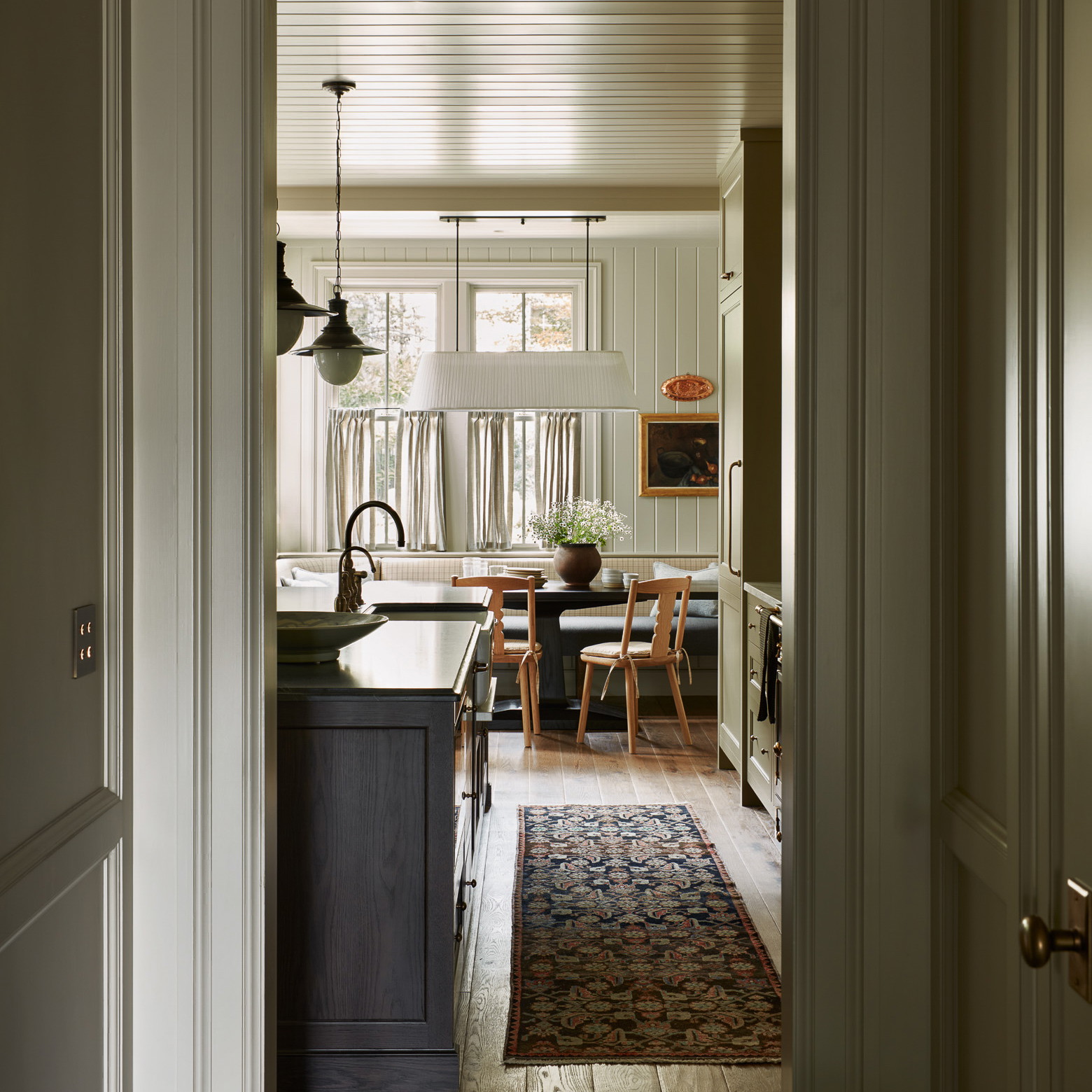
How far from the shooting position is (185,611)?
156cm

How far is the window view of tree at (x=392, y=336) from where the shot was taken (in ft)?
25.2

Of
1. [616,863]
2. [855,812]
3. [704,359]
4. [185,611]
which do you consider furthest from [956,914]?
[704,359]

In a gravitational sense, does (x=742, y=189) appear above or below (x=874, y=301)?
above

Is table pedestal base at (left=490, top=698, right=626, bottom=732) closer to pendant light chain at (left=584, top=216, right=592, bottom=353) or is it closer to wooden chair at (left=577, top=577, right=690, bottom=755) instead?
wooden chair at (left=577, top=577, right=690, bottom=755)

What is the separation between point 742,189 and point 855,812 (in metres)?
3.64

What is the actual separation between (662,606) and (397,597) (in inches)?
73.7

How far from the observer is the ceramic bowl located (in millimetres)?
2484

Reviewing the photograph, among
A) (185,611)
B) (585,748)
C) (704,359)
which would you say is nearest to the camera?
(185,611)

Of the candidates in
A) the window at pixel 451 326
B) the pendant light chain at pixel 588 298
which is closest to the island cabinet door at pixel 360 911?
the window at pixel 451 326

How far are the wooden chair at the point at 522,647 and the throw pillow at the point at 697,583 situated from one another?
0.75 meters

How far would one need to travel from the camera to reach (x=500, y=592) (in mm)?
5691

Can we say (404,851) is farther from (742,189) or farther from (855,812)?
(742,189)

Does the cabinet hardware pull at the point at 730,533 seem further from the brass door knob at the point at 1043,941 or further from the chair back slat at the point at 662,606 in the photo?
the brass door knob at the point at 1043,941

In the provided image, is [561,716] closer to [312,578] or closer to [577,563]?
[577,563]
